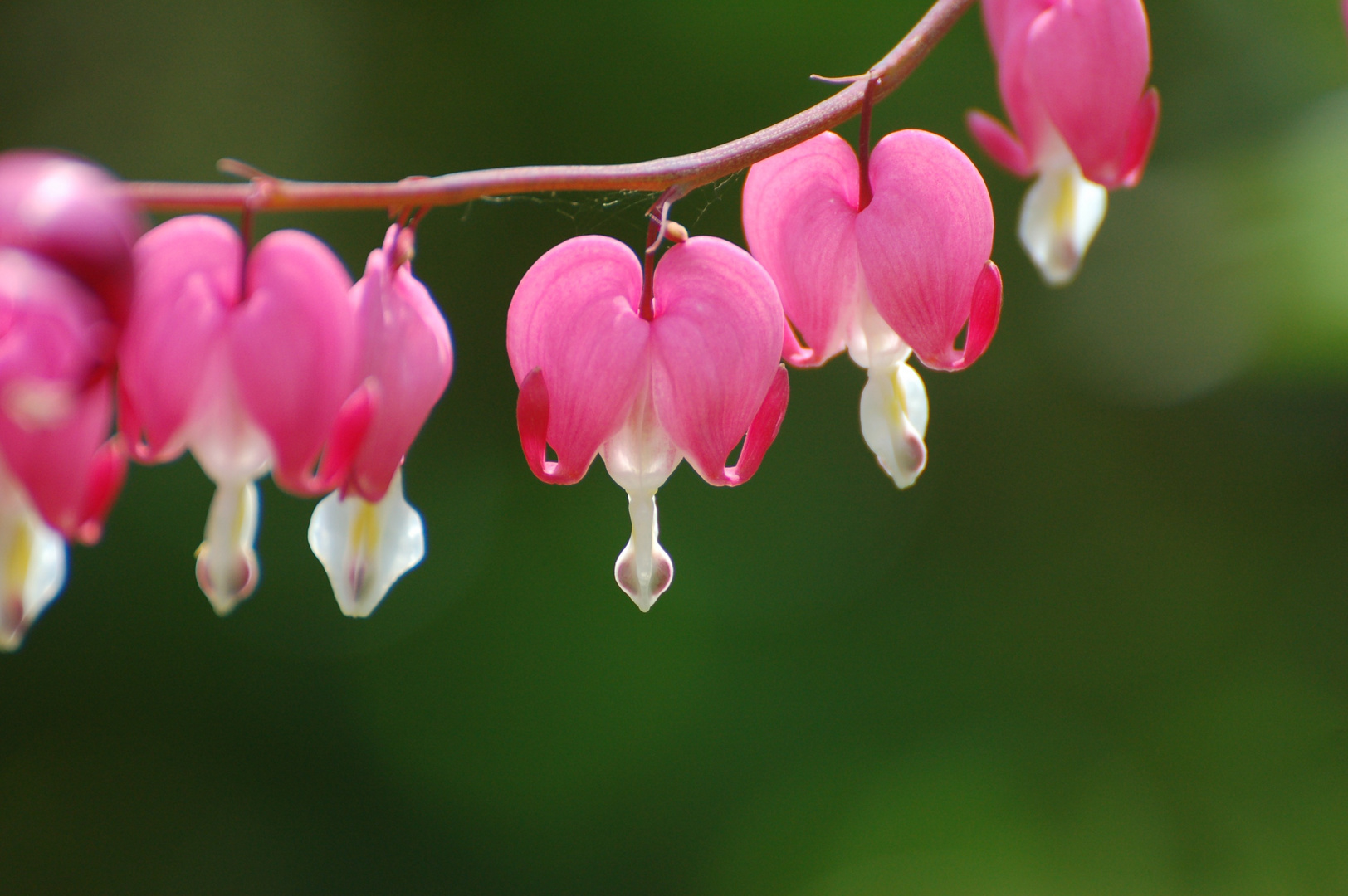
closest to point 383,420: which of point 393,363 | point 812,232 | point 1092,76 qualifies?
point 393,363

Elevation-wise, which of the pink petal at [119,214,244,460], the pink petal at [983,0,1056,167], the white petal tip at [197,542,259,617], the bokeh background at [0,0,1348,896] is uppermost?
the pink petal at [983,0,1056,167]

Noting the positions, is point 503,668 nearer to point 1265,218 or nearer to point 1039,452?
point 1039,452

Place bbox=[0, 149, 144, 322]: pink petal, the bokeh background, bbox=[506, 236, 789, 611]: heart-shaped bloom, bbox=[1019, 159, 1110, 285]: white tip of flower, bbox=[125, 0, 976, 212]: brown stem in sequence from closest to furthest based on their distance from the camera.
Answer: bbox=[0, 149, 144, 322]: pink petal → bbox=[125, 0, 976, 212]: brown stem → bbox=[506, 236, 789, 611]: heart-shaped bloom → bbox=[1019, 159, 1110, 285]: white tip of flower → the bokeh background

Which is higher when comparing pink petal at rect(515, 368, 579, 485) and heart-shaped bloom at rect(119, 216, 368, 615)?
heart-shaped bloom at rect(119, 216, 368, 615)

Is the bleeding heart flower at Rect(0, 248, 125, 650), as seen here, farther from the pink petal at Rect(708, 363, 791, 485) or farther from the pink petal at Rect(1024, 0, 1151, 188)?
the pink petal at Rect(1024, 0, 1151, 188)

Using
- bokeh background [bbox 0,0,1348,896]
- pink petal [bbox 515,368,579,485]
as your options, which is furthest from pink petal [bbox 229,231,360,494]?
bokeh background [bbox 0,0,1348,896]

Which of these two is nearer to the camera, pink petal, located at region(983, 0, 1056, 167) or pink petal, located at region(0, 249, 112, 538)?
pink petal, located at region(0, 249, 112, 538)

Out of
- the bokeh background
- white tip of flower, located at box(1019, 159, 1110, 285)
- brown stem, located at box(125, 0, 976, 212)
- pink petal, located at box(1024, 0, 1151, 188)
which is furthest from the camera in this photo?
the bokeh background
